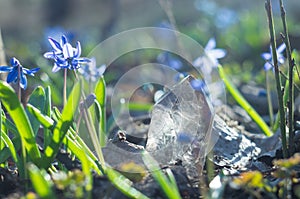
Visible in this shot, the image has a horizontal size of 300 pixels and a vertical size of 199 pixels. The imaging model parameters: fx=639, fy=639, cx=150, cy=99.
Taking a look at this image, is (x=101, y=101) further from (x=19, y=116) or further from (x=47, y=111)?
(x=19, y=116)

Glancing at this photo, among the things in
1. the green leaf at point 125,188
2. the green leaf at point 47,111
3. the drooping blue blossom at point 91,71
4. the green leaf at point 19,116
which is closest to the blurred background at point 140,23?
the drooping blue blossom at point 91,71

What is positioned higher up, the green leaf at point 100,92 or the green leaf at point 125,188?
the green leaf at point 100,92

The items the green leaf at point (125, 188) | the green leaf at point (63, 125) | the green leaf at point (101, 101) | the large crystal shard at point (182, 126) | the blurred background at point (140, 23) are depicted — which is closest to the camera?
the green leaf at point (125, 188)

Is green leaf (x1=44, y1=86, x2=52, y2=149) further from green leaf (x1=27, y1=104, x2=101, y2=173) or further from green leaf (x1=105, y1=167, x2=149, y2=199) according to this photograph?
green leaf (x1=105, y1=167, x2=149, y2=199)

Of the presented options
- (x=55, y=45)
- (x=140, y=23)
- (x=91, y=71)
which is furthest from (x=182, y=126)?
(x=140, y=23)

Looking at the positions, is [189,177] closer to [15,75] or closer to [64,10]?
[15,75]

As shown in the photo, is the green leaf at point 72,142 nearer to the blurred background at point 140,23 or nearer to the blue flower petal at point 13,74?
the blue flower petal at point 13,74

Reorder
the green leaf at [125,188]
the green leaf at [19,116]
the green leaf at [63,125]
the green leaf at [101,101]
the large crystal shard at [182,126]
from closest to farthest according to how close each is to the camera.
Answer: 1. the green leaf at [125,188]
2. the green leaf at [19,116]
3. the green leaf at [63,125]
4. the large crystal shard at [182,126]
5. the green leaf at [101,101]
